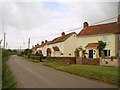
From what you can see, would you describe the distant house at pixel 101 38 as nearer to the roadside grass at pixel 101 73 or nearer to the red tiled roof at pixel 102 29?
the red tiled roof at pixel 102 29

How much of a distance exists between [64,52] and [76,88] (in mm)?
51785

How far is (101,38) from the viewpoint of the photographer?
49719mm

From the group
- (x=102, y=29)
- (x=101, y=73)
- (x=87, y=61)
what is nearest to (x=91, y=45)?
(x=102, y=29)

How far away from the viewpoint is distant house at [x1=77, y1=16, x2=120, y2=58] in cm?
4622


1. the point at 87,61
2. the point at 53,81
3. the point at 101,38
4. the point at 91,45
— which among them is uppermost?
the point at 101,38

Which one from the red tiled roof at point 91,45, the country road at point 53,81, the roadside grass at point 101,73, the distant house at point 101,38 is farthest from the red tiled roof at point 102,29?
the country road at point 53,81

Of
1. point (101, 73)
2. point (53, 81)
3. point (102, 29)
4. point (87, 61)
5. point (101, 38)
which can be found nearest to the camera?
point (53, 81)

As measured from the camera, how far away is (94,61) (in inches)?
1457

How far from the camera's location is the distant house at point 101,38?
46219 mm

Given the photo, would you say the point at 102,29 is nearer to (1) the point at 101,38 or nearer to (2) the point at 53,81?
(1) the point at 101,38

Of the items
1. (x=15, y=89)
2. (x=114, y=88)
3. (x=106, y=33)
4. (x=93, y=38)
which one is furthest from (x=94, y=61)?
(x=15, y=89)

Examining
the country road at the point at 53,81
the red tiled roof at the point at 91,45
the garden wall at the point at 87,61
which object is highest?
the red tiled roof at the point at 91,45

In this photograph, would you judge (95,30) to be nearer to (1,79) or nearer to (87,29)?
A: (87,29)

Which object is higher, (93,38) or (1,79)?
(93,38)
